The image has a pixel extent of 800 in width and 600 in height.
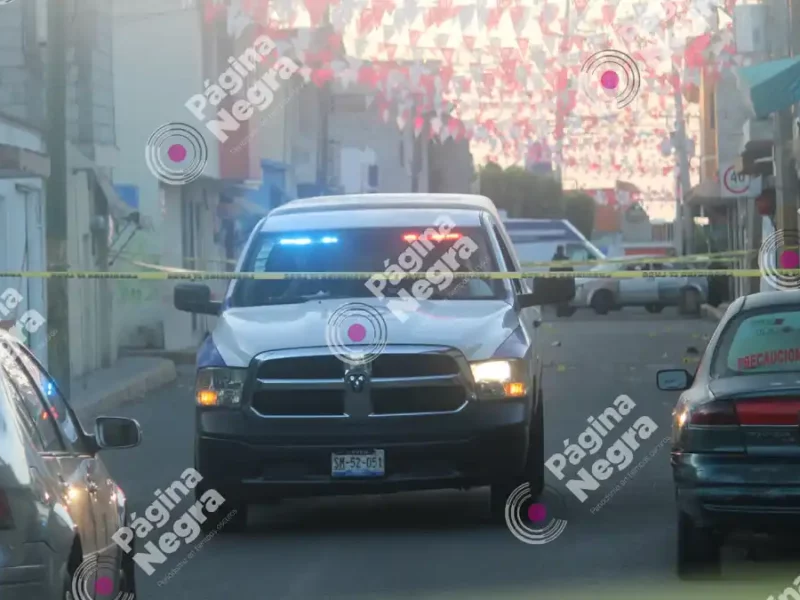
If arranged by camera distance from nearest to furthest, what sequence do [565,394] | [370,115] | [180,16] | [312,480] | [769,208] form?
[312,480], [565,394], [769,208], [180,16], [370,115]

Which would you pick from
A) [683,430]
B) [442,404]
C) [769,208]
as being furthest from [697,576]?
[769,208]

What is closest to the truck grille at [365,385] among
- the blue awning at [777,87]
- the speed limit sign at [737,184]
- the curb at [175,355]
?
the blue awning at [777,87]

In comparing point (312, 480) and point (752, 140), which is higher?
point (752, 140)

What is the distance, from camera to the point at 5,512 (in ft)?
17.0

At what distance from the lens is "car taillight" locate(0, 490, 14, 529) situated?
5.18 meters

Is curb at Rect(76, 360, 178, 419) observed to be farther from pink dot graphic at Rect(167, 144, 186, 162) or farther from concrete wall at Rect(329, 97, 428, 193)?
concrete wall at Rect(329, 97, 428, 193)

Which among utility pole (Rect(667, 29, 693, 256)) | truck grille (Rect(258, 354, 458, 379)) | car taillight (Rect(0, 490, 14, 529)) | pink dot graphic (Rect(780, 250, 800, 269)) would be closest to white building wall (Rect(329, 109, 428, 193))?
utility pole (Rect(667, 29, 693, 256))

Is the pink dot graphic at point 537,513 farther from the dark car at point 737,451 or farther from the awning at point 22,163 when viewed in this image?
the awning at point 22,163

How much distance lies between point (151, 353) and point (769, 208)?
10585mm

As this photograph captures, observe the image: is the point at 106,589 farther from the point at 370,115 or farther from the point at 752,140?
the point at 370,115

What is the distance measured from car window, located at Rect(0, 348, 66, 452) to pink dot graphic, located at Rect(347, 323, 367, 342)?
4.05 metres

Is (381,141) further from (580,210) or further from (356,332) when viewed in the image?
(356,332)

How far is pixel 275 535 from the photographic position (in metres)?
10.8

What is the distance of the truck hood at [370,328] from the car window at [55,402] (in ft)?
11.1
